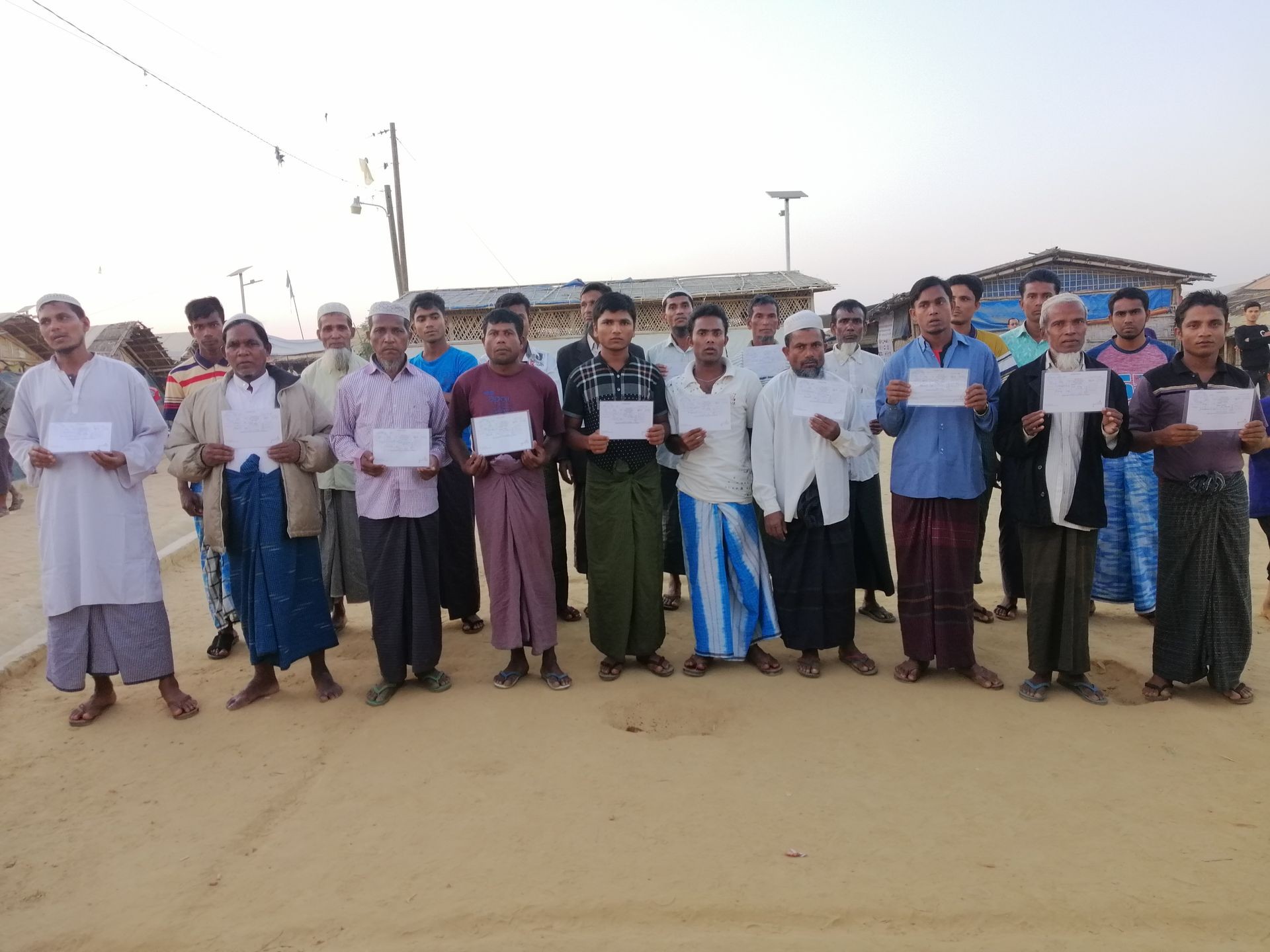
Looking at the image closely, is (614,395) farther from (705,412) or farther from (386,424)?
(386,424)

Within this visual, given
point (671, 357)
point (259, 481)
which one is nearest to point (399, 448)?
point (259, 481)

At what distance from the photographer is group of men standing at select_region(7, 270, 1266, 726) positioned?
3.80 m

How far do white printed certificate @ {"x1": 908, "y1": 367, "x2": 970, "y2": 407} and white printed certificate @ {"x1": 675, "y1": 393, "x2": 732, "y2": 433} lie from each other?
97 centimetres

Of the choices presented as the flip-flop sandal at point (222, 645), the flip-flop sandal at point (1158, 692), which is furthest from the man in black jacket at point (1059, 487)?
the flip-flop sandal at point (222, 645)

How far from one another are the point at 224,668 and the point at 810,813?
12.4ft

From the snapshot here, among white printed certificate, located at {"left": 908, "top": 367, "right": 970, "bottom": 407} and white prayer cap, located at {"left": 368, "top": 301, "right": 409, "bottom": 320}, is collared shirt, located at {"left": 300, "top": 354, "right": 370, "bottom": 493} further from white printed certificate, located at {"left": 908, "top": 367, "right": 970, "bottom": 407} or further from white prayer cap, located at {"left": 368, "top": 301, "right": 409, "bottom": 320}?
white printed certificate, located at {"left": 908, "top": 367, "right": 970, "bottom": 407}

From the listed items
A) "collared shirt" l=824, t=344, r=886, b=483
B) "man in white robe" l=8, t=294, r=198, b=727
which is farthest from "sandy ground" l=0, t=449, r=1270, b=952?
"collared shirt" l=824, t=344, r=886, b=483

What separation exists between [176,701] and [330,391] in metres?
2.19

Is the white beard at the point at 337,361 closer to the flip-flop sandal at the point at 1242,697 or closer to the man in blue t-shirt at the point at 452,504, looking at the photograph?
the man in blue t-shirt at the point at 452,504

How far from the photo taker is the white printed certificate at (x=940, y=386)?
386 cm

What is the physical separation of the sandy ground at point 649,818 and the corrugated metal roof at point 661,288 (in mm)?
16302

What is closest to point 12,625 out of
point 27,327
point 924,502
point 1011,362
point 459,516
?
point 459,516

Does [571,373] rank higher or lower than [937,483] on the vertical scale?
higher

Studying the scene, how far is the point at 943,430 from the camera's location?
3984 millimetres
